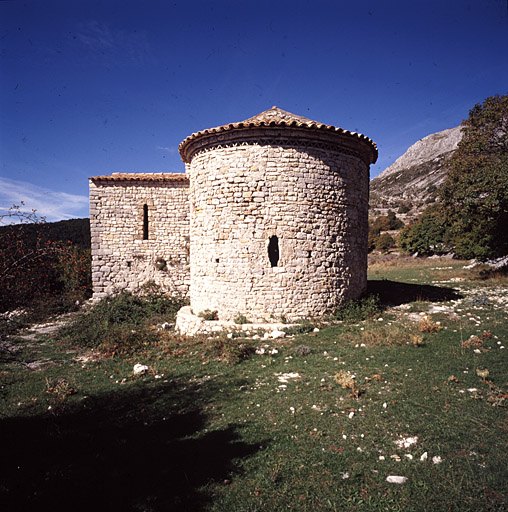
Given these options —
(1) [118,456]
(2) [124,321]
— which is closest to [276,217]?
(1) [118,456]

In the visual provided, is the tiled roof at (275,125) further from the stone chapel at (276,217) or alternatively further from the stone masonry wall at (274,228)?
the stone masonry wall at (274,228)

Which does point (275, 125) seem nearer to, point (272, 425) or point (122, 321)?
point (272, 425)

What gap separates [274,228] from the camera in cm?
880

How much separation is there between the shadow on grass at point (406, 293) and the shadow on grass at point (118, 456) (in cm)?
774

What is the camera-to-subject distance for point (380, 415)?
4352 mm

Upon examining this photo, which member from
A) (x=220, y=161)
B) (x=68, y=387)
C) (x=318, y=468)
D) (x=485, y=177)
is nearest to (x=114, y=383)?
(x=68, y=387)

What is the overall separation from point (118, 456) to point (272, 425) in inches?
78.9

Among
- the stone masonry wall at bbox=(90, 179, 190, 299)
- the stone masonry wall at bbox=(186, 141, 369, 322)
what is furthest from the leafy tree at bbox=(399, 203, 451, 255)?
the stone masonry wall at bbox=(90, 179, 190, 299)

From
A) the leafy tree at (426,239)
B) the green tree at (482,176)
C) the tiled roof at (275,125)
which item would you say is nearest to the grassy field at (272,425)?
the tiled roof at (275,125)

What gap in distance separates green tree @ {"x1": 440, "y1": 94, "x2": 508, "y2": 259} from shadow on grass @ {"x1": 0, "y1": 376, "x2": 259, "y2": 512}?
1419cm

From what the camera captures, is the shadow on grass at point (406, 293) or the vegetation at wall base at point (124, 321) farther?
the shadow on grass at point (406, 293)

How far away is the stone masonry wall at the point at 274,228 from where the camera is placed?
28.9 ft

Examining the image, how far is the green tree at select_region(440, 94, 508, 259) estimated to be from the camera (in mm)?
13273

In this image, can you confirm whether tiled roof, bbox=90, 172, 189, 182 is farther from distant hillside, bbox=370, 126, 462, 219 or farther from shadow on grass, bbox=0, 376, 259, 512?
distant hillside, bbox=370, 126, 462, 219
